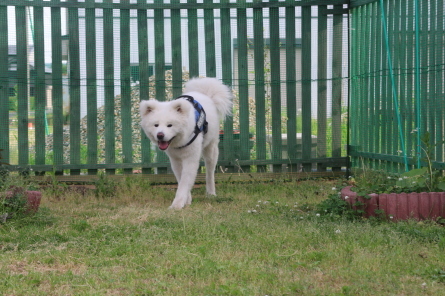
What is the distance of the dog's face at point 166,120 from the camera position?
6.04 m

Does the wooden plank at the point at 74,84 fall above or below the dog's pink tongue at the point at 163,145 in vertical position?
above

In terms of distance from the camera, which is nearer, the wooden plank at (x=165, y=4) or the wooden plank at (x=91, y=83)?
the wooden plank at (x=165, y=4)

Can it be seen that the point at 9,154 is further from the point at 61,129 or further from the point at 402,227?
the point at 402,227

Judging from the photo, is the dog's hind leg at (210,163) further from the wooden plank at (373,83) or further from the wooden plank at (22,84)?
the wooden plank at (22,84)

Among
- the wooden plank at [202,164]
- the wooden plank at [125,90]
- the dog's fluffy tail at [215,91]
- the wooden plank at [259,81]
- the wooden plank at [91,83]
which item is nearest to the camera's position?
the dog's fluffy tail at [215,91]

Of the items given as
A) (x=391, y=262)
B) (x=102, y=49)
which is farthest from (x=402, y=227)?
(x=102, y=49)

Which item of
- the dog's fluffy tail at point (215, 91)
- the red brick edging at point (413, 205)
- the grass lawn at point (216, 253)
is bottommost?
the grass lawn at point (216, 253)

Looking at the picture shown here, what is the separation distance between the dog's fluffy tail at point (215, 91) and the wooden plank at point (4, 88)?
90.3 inches

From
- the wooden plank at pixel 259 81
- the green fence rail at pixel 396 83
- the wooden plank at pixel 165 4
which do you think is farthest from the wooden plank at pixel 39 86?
the green fence rail at pixel 396 83

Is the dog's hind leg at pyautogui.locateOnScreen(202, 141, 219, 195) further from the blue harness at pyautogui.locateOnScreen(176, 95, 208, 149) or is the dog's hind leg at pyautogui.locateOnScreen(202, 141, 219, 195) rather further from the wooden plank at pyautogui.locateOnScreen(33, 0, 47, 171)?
→ the wooden plank at pyautogui.locateOnScreen(33, 0, 47, 171)

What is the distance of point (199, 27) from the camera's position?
310 inches

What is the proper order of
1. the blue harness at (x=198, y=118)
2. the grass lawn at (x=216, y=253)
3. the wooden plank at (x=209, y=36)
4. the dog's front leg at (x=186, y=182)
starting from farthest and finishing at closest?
the wooden plank at (x=209, y=36) < the blue harness at (x=198, y=118) < the dog's front leg at (x=186, y=182) < the grass lawn at (x=216, y=253)

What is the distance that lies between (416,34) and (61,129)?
433 cm

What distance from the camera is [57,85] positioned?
25.0 feet
